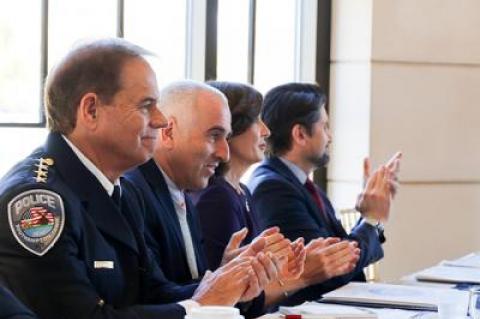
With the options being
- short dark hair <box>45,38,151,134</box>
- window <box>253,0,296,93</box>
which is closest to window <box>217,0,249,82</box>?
window <box>253,0,296,93</box>

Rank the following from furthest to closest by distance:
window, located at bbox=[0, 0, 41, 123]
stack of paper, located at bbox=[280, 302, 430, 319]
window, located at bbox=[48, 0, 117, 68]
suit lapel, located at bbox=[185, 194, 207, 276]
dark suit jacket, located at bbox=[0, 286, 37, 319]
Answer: window, located at bbox=[48, 0, 117, 68] → window, located at bbox=[0, 0, 41, 123] → suit lapel, located at bbox=[185, 194, 207, 276] → stack of paper, located at bbox=[280, 302, 430, 319] → dark suit jacket, located at bbox=[0, 286, 37, 319]

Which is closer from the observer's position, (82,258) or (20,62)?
(82,258)

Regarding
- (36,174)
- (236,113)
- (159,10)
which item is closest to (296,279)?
→ (236,113)

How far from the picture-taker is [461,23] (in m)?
6.12

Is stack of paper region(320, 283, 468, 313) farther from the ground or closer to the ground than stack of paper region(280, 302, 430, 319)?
closer to the ground

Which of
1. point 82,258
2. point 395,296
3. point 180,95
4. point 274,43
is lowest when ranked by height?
point 395,296

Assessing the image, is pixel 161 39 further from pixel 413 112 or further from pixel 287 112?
pixel 413 112

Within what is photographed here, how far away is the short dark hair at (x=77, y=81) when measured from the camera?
2.52m

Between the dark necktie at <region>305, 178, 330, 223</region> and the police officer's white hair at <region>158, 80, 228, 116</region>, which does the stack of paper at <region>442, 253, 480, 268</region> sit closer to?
the dark necktie at <region>305, 178, 330, 223</region>

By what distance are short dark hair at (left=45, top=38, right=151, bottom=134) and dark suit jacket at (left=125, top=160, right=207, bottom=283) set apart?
451 mm

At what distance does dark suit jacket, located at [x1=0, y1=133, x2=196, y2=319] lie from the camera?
7.38ft

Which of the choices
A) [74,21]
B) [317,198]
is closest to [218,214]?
[317,198]

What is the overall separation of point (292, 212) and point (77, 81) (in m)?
1.56

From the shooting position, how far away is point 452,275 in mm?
3738
